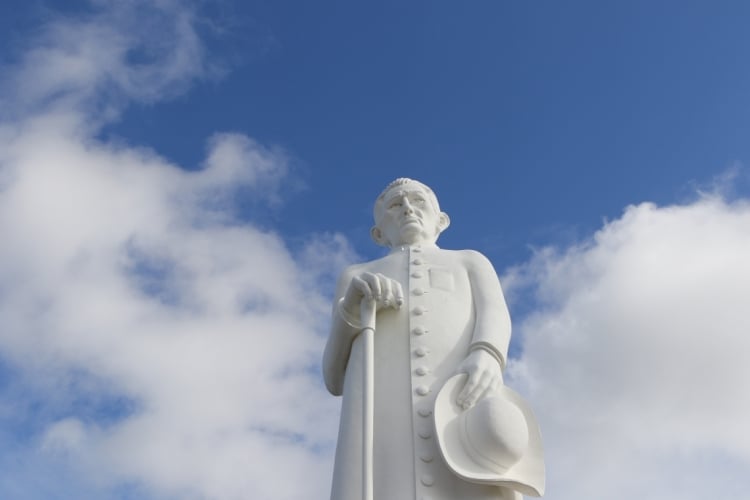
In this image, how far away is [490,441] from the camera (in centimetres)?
625

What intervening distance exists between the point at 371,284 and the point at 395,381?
0.88m

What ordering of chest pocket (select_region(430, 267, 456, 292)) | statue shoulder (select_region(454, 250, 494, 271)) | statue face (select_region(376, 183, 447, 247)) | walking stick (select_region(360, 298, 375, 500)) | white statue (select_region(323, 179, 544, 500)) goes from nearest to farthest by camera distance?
walking stick (select_region(360, 298, 375, 500)) < white statue (select_region(323, 179, 544, 500)) < chest pocket (select_region(430, 267, 456, 292)) < statue shoulder (select_region(454, 250, 494, 271)) < statue face (select_region(376, 183, 447, 247))

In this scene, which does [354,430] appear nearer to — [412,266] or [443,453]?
[443,453]

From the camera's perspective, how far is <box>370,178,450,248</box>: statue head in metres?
8.88

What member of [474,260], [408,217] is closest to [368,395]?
[474,260]

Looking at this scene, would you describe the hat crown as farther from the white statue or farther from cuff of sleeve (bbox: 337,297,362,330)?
cuff of sleeve (bbox: 337,297,362,330)

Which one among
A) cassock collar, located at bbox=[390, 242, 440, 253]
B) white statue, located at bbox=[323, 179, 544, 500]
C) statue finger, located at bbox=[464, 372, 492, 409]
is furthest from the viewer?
cassock collar, located at bbox=[390, 242, 440, 253]

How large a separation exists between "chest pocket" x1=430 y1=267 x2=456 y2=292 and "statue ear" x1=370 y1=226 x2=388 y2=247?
1188 millimetres

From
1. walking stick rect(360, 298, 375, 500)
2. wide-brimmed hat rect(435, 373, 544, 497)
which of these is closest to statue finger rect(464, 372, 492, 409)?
wide-brimmed hat rect(435, 373, 544, 497)

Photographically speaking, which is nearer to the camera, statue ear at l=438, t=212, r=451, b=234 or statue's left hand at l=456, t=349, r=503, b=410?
statue's left hand at l=456, t=349, r=503, b=410

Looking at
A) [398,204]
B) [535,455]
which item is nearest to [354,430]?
[535,455]

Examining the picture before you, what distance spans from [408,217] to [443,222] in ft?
2.21

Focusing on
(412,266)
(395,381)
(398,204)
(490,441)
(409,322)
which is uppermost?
(398,204)

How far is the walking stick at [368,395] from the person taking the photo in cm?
618
